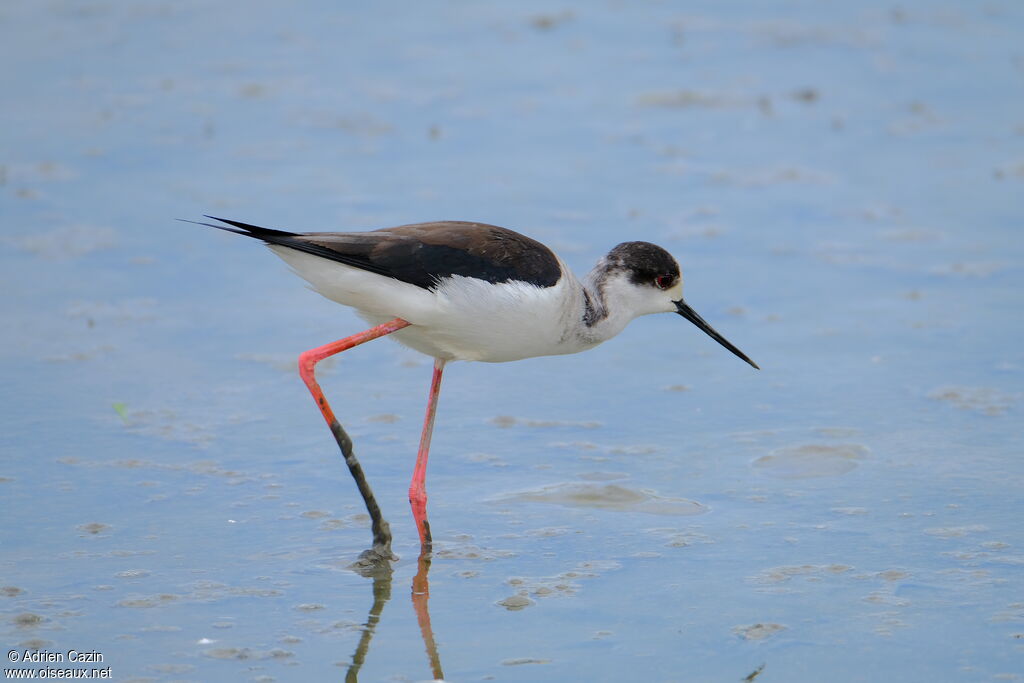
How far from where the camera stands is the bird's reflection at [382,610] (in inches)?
186

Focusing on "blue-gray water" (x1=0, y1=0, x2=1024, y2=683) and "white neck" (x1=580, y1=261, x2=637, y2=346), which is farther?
"white neck" (x1=580, y1=261, x2=637, y2=346)

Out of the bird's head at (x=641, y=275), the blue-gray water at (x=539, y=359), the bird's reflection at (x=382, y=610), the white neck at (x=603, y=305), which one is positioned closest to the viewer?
the bird's reflection at (x=382, y=610)

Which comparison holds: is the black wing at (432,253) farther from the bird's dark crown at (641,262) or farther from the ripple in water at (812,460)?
the ripple in water at (812,460)

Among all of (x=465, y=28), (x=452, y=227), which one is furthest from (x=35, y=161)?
(x=452, y=227)

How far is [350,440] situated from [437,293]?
654 millimetres

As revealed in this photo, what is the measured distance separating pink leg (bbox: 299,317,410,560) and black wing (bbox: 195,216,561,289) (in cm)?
25

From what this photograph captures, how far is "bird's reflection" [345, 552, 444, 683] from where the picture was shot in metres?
4.73

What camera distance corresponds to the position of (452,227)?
573cm

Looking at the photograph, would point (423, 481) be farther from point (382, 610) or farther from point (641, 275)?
point (641, 275)

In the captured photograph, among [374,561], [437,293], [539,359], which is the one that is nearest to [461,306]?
[437,293]

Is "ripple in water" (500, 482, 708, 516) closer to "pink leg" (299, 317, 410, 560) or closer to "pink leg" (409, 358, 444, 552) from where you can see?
"pink leg" (409, 358, 444, 552)

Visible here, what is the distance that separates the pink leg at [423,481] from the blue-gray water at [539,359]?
12 cm

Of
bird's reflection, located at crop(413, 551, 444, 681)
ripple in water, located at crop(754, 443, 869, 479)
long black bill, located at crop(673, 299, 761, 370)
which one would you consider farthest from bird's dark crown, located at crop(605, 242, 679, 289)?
bird's reflection, located at crop(413, 551, 444, 681)

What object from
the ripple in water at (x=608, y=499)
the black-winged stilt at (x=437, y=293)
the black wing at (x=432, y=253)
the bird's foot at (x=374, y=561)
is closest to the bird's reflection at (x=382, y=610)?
the bird's foot at (x=374, y=561)
